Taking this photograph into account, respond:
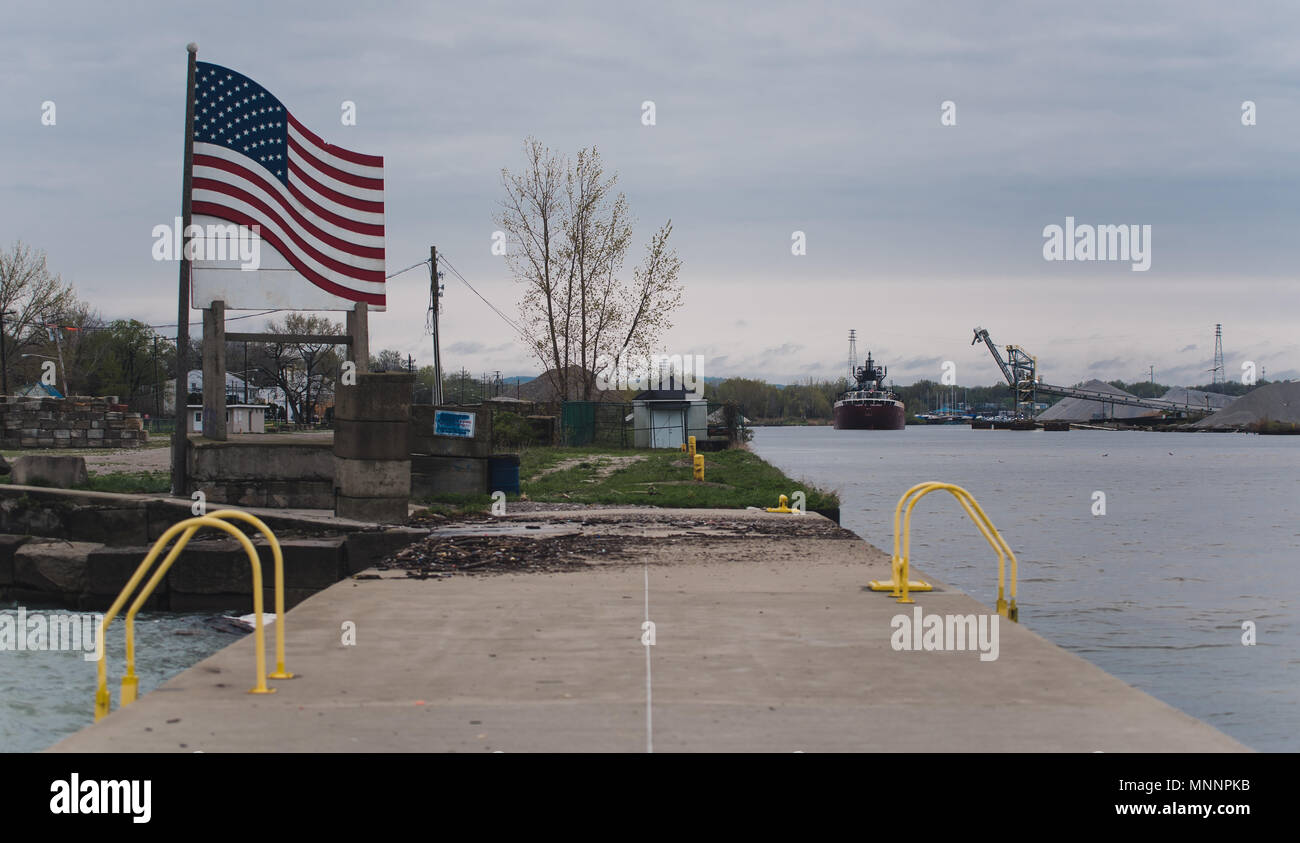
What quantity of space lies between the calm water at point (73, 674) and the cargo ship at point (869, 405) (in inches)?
5976

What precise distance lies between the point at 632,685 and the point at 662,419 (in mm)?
47527

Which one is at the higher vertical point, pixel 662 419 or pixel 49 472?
pixel 662 419

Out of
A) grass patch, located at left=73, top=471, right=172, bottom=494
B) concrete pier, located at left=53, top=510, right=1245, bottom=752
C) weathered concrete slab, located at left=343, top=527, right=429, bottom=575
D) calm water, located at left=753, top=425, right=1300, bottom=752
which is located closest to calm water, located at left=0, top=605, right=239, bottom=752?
concrete pier, located at left=53, top=510, right=1245, bottom=752

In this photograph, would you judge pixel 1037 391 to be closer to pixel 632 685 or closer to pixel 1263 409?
pixel 1263 409

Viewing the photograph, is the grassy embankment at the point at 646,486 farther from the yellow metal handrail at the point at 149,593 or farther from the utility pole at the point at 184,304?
the yellow metal handrail at the point at 149,593

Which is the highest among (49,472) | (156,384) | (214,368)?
(156,384)

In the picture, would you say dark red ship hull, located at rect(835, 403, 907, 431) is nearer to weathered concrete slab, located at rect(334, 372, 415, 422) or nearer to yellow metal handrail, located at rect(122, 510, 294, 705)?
weathered concrete slab, located at rect(334, 372, 415, 422)

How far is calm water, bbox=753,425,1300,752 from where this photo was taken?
1138cm

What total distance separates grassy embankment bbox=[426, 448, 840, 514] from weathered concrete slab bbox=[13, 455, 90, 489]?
17.9ft

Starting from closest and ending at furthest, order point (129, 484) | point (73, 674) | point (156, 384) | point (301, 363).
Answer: point (73, 674) → point (129, 484) → point (156, 384) → point (301, 363)

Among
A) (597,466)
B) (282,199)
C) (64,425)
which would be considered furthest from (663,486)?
(64,425)

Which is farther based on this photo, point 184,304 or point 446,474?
point 446,474

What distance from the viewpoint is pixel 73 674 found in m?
10.8
